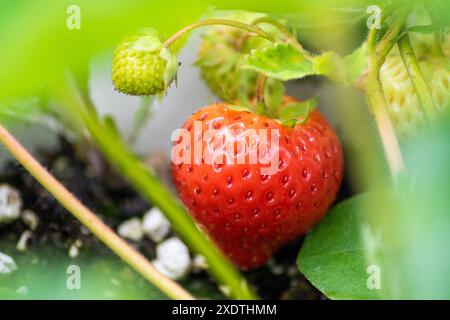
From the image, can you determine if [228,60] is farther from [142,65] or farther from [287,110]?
[142,65]

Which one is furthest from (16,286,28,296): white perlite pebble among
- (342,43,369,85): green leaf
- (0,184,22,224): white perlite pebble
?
(342,43,369,85): green leaf

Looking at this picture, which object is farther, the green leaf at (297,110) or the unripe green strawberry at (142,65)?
the green leaf at (297,110)

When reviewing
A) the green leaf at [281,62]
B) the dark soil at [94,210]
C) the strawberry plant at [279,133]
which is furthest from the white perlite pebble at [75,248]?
the green leaf at [281,62]

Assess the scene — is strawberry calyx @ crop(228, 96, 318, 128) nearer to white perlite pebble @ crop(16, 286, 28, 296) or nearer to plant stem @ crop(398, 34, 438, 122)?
plant stem @ crop(398, 34, 438, 122)

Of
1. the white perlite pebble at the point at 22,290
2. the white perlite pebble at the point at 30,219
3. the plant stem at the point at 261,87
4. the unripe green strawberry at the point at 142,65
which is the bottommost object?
the white perlite pebble at the point at 22,290

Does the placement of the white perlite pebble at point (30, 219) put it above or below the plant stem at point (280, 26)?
below

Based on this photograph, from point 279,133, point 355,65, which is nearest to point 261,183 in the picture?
point 279,133

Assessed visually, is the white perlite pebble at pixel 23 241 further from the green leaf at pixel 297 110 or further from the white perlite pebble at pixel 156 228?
the green leaf at pixel 297 110
